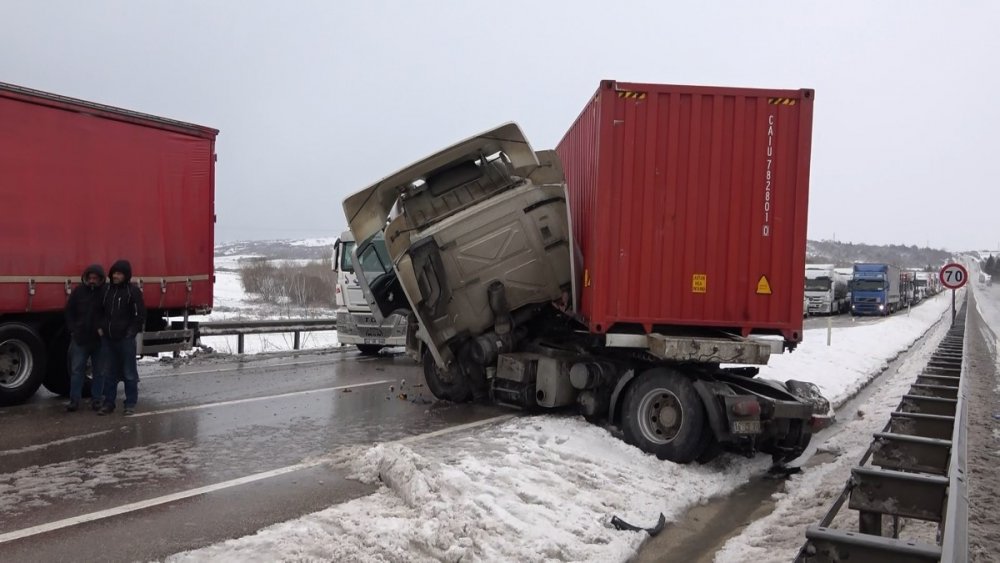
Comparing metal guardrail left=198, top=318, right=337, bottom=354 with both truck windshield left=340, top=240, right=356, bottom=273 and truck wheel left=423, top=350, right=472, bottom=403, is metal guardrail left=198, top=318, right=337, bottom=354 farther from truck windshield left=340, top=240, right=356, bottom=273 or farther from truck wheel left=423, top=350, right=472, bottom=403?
truck wheel left=423, top=350, right=472, bottom=403

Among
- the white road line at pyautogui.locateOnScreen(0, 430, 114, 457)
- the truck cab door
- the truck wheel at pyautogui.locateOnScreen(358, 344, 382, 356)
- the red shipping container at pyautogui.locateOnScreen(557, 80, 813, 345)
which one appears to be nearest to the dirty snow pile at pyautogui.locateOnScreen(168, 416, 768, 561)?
the red shipping container at pyautogui.locateOnScreen(557, 80, 813, 345)

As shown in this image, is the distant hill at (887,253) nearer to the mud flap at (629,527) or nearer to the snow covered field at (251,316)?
the snow covered field at (251,316)

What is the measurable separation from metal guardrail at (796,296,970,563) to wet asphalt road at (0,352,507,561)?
346cm

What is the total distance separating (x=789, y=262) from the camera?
7.41 metres

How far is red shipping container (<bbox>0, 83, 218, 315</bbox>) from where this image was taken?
893 cm

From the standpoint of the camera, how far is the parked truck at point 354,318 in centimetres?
1538

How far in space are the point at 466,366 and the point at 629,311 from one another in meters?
2.78

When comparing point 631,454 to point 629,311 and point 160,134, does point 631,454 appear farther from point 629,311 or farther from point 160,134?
point 160,134

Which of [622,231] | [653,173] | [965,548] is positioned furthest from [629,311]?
[965,548]

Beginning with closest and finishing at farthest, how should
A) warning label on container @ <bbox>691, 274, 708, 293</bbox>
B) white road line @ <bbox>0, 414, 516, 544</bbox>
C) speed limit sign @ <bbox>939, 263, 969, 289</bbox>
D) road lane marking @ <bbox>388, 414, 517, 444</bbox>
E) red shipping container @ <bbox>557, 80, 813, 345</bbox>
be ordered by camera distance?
white road line @ <bbox>0, 414, 516, 544</bbox>, red shipping container @ <bbox>557, 80, 813, 345</bbox>, warning label on container @ <bbox>691, 274, 708, 293</bbox>, road lane marking @ <bbox>388, 414, 517, 444</bbox>, speed limit sign @ <bbox>939, 263, 969, 289</bbox>

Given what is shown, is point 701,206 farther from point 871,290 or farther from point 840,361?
point 871,290

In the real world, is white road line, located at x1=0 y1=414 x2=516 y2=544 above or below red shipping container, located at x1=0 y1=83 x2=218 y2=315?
below

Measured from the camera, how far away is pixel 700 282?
7473mm

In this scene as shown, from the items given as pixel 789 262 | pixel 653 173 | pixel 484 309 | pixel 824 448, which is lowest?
pixel 824 448
